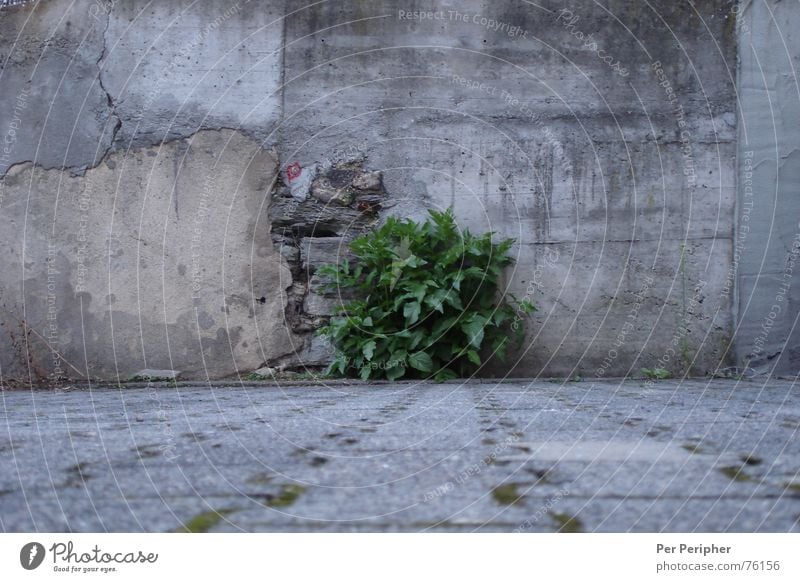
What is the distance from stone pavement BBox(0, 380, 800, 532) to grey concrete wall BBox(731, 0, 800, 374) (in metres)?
1.62

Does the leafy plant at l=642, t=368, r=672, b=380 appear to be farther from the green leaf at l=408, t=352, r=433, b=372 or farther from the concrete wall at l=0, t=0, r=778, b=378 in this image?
the green leaf at l=408, t=352, r=433, b=372

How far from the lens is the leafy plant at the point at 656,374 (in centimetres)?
404

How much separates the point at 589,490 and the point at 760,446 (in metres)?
0.65

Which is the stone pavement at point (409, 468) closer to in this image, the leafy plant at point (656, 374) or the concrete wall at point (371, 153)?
the leafy plant at point (656, 374)

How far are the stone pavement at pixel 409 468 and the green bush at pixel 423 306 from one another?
1.15 m

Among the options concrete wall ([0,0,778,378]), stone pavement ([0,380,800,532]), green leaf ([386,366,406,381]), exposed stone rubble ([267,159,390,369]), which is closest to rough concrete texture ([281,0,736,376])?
concrete wall ([0,0,778,378])

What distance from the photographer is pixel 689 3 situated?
4.23 metres

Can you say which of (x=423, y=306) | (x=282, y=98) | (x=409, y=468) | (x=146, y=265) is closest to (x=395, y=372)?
(x=423, y=306)

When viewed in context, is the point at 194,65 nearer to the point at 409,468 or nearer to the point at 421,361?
the point at 421,361

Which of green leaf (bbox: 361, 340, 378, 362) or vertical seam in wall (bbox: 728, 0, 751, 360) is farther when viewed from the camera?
vertical seam in wall (bbox: 728, 0, 751, 360)

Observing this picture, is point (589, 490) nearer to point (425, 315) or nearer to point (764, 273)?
point (425, 315)

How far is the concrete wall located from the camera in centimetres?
419

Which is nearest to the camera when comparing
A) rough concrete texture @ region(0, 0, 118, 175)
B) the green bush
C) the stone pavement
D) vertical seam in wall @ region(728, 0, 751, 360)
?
the stone pavement

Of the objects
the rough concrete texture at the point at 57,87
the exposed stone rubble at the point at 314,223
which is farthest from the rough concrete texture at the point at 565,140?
the rough concrete texture at the point at 57,87
